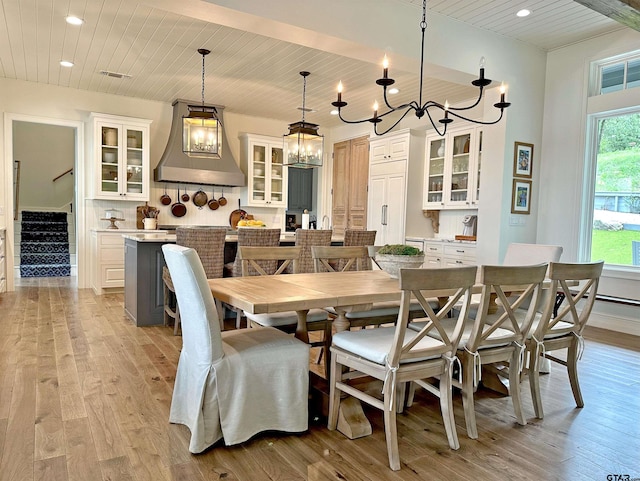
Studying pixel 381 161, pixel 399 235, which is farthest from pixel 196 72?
pixel 399 235

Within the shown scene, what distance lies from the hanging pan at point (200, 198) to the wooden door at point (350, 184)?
236 cm

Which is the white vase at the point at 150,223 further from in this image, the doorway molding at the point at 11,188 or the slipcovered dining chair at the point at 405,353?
the slipcovered dining chair at the point at 405,353

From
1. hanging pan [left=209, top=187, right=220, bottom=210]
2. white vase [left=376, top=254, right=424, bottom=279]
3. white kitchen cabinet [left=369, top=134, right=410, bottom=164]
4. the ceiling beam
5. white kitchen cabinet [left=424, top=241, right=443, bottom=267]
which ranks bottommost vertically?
white kitchen cabinet [left=424, top=241, right=443, bottom=267]

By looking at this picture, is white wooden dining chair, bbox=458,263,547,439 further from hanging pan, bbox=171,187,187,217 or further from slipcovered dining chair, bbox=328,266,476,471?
hanging pan, bbox=171,187,187,217

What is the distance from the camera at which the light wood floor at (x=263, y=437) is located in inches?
72.8

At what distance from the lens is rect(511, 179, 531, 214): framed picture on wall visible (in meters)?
4.70

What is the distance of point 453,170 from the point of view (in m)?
5.98

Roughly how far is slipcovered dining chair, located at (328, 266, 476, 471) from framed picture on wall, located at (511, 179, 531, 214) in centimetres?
305

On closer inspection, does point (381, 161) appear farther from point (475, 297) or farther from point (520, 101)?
point (475, 297)

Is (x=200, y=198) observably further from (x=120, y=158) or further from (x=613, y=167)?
(x=613, y=167)

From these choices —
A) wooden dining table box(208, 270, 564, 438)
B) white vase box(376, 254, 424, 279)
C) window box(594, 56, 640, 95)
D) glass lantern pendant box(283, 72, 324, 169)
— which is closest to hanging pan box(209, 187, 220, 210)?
glass lantern pendant box(283, 72, 324, 169)

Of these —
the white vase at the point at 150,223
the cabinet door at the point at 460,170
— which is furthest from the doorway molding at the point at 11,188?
the cabinet door at the point at 460,170

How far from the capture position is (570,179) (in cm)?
470

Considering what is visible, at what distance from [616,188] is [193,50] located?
14.9 feet
